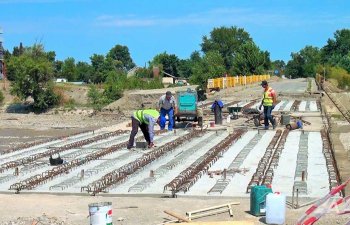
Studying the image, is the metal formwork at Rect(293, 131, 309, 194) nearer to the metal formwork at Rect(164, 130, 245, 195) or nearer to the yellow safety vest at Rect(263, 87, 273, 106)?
the yellow safety vest at Rect(263, 87, 273, 106)

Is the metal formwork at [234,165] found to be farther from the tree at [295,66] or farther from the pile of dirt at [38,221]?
the tree at [295,66]

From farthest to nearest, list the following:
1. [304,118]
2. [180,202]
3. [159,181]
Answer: [304,118]
[159,181]
[180,202]

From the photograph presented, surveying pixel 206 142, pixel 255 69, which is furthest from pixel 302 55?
pixel 206 142

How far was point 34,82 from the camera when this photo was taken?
122 ft

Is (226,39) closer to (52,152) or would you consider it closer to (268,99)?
(268,99)

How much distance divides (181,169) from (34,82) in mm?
28544

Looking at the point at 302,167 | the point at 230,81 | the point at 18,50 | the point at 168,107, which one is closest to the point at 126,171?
the point at 302,167

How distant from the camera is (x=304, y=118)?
19.3 metres

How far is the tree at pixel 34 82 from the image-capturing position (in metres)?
36.9

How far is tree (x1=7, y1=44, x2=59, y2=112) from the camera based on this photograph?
36938 millimetres

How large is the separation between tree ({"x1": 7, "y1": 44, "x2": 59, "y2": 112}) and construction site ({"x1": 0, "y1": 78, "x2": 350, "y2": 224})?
19.5 m

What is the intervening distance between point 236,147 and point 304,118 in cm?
699

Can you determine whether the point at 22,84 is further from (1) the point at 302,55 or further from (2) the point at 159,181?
(1) the point at 302,55

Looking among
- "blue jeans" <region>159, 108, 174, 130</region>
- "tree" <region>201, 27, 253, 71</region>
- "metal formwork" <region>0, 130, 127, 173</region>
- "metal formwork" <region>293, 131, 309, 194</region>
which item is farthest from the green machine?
"tree" <region>201, 27, 253, 71</region>
